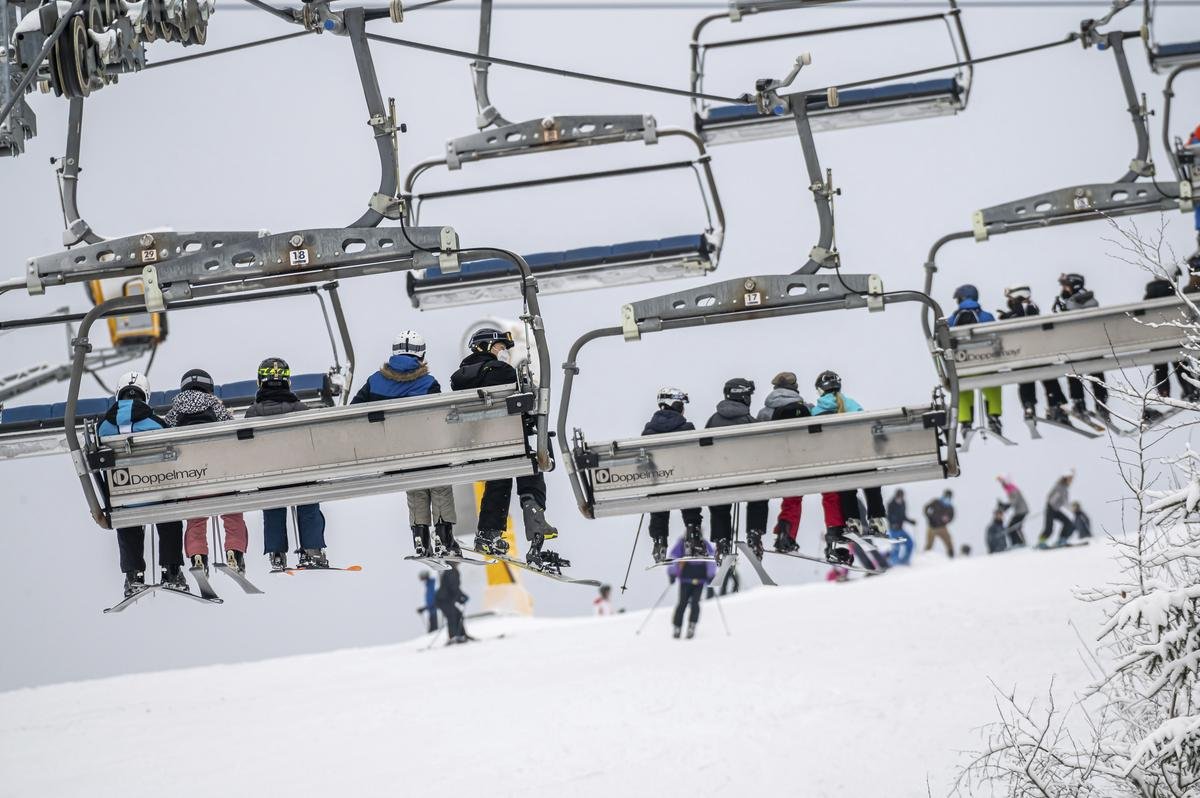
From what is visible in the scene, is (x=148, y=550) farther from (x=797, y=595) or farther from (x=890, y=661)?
(x=797, y=595)

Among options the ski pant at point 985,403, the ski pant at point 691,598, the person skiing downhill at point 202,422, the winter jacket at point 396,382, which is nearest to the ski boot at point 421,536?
the winter jacket at point 396,382

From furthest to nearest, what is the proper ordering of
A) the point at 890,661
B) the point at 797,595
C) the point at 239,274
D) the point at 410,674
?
1. the point at 797,595
2. the point at 410,674
3. the point at 890,661
4. the point at 239,274

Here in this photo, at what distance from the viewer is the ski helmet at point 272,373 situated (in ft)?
Answer: 39.4

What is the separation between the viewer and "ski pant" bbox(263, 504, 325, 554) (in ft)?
39.1

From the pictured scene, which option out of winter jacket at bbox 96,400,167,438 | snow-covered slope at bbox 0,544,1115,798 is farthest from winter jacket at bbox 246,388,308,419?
snow-covered slope at bbox 0,544,1115,798

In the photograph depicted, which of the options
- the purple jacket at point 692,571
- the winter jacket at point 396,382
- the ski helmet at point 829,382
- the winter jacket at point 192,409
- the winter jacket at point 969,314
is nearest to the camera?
the winter jacket at point 396,382

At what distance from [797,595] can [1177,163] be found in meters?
12.1

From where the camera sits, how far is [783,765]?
15352 mm

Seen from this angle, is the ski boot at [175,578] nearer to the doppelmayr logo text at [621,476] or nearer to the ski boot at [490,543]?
the ski boot at [490,543]

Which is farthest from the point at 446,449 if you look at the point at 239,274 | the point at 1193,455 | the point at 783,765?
the point at 783,765

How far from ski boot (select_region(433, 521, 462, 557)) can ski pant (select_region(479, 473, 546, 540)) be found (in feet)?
0.73

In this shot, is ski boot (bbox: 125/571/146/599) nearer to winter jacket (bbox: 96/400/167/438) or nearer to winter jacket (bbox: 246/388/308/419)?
winter jacket (bbox: 96/400/167/438)

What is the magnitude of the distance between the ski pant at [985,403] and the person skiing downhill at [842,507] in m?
2.85

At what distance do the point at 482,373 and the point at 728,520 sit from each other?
277 cm
